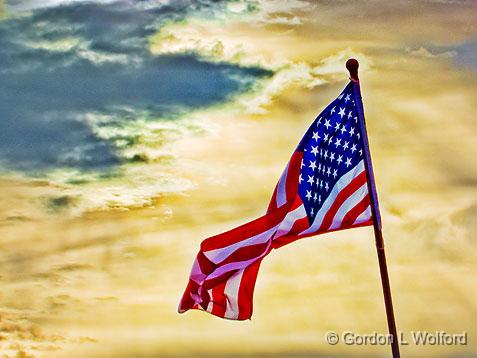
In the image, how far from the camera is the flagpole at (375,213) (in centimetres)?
2595

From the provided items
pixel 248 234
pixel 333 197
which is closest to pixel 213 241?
pixel 248 234

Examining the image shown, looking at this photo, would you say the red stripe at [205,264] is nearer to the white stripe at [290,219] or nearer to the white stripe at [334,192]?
the white stripe at [290,219]

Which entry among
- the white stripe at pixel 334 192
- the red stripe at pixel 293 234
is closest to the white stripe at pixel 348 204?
the white stripe at pixel 334 192

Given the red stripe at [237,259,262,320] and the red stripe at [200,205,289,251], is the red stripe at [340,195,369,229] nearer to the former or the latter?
the red stripe at [200,205,289,251]

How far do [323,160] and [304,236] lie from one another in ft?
6.16

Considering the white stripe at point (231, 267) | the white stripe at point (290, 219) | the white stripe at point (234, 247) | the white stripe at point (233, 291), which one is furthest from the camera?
the white stripe at point (233, 291)

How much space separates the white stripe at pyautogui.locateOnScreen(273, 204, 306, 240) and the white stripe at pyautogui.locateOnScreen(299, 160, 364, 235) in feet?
1.23

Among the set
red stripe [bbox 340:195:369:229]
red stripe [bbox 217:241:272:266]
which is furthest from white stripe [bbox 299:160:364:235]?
red stripe [bbox 217:241:272:266]

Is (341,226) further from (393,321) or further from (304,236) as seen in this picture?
(393,321)

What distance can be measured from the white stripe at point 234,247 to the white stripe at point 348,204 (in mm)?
1452

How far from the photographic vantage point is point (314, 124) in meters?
27.3

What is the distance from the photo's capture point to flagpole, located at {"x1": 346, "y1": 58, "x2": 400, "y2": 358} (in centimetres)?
2595

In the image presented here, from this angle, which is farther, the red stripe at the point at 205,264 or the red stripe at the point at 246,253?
the red stripe at the point at 205,264

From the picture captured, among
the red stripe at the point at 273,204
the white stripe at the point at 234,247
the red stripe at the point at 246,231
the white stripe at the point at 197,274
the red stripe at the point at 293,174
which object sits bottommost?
the white stripe at the point at 197,274
